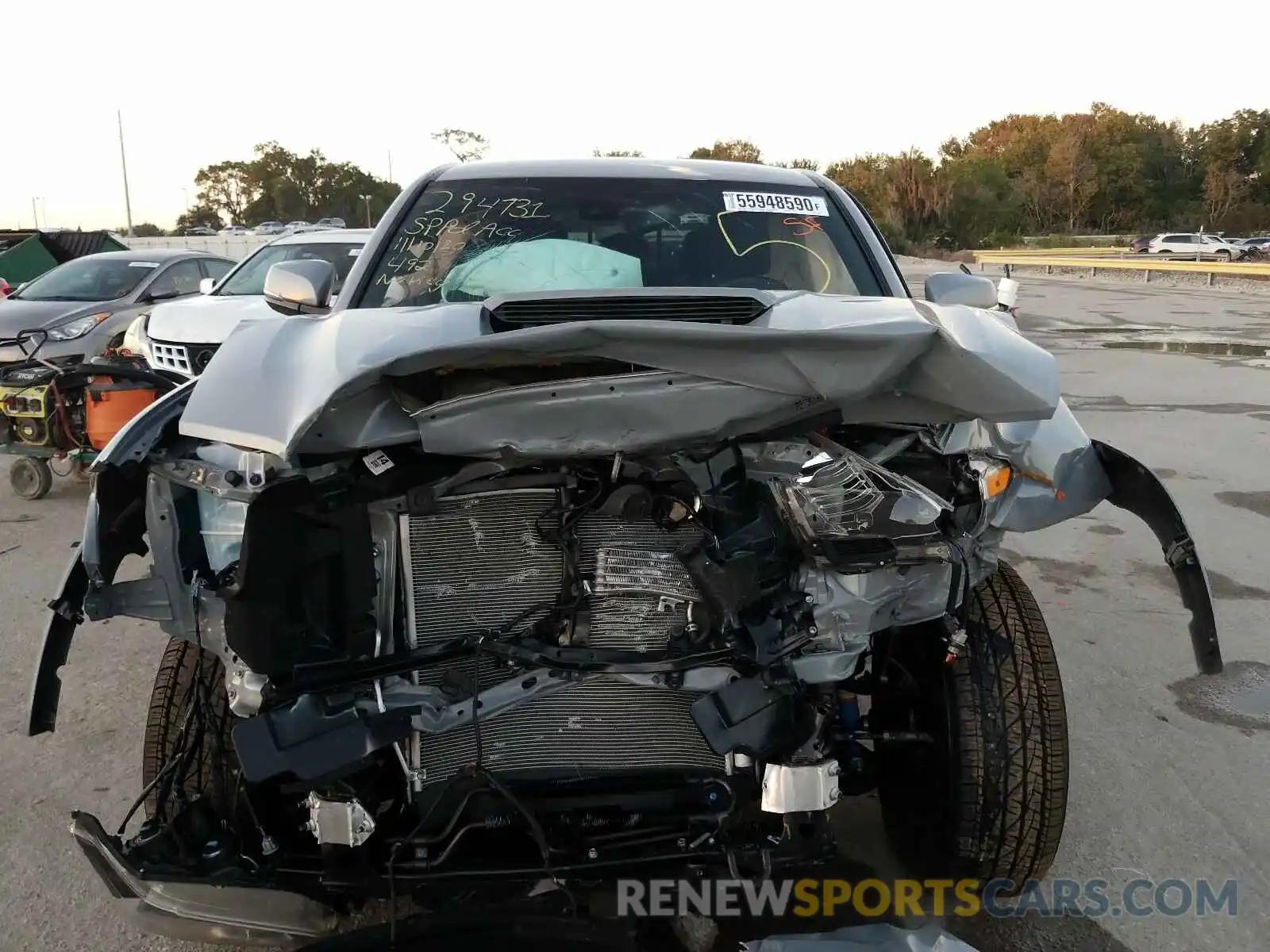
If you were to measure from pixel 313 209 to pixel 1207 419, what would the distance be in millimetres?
67755

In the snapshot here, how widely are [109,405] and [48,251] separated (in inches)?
559

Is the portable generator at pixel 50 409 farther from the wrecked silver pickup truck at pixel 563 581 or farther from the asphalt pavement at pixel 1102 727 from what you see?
the wrecked silver pickup truck at pixel 563 581

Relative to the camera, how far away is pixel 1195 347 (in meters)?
13.8

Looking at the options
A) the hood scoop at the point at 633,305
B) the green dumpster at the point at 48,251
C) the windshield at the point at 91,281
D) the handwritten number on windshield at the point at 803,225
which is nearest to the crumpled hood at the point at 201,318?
the windshield at the point at 91,281

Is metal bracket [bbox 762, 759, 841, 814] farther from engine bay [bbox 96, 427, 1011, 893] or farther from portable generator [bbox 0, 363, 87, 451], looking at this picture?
portable generator [bbox 0, 363, 87, 451]

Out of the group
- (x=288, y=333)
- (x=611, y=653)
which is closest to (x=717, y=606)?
(x=611, y=653)

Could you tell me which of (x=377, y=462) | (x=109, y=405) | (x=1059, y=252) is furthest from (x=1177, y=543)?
(x=1059, y=252)

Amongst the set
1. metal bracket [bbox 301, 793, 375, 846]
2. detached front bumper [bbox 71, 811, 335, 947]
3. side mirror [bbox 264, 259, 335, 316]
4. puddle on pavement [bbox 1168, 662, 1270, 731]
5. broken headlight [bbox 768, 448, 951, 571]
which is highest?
side mirror [bbox 264, 259, 335, 316]

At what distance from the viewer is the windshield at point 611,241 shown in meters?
3.15

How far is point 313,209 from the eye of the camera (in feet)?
224

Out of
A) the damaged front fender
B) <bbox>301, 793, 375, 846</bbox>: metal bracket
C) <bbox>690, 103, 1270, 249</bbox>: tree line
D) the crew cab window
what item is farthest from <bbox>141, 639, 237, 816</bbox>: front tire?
<bbox>690, 103, 1270, 249</bbox>: tree line

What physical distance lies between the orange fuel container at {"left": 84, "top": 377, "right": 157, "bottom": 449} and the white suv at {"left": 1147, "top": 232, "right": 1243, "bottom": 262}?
142ft

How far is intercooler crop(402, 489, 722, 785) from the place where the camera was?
2.15 metres

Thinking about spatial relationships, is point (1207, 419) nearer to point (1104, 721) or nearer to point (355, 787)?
point (1104, 721)
